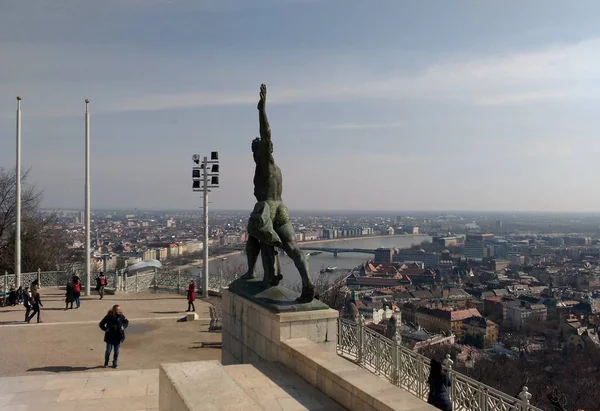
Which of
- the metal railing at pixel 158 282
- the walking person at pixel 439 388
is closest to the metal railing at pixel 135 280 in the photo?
the metal railing at pixel 158 282

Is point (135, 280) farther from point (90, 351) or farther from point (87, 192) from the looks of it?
point (90, 351)

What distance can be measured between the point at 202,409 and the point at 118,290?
1733 centimetres

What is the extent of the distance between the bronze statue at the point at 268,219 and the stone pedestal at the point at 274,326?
1.70 feet

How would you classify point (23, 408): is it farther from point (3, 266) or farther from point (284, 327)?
point (3, 266)

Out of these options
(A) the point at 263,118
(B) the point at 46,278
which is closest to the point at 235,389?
(A) the point at 263,118

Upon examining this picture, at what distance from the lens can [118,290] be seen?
65.1ft

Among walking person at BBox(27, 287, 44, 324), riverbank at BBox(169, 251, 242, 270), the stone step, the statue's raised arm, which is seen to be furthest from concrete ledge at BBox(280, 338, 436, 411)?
riverbank at BBox(169, 251, 242, 270)

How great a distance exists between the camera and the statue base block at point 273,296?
22.1ft

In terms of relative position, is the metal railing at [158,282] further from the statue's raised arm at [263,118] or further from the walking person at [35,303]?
the statue's raised arm at [263,118]

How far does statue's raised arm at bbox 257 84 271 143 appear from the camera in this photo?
312 inches

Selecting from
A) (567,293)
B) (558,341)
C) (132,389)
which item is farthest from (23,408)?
(567,293)

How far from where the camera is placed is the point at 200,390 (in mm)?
4301

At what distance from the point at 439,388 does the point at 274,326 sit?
233 cm

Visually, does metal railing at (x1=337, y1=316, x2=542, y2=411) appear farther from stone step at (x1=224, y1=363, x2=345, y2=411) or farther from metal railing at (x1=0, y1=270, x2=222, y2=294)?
metal railing at (x1=0, y1=270, x2=222, y2=294)
